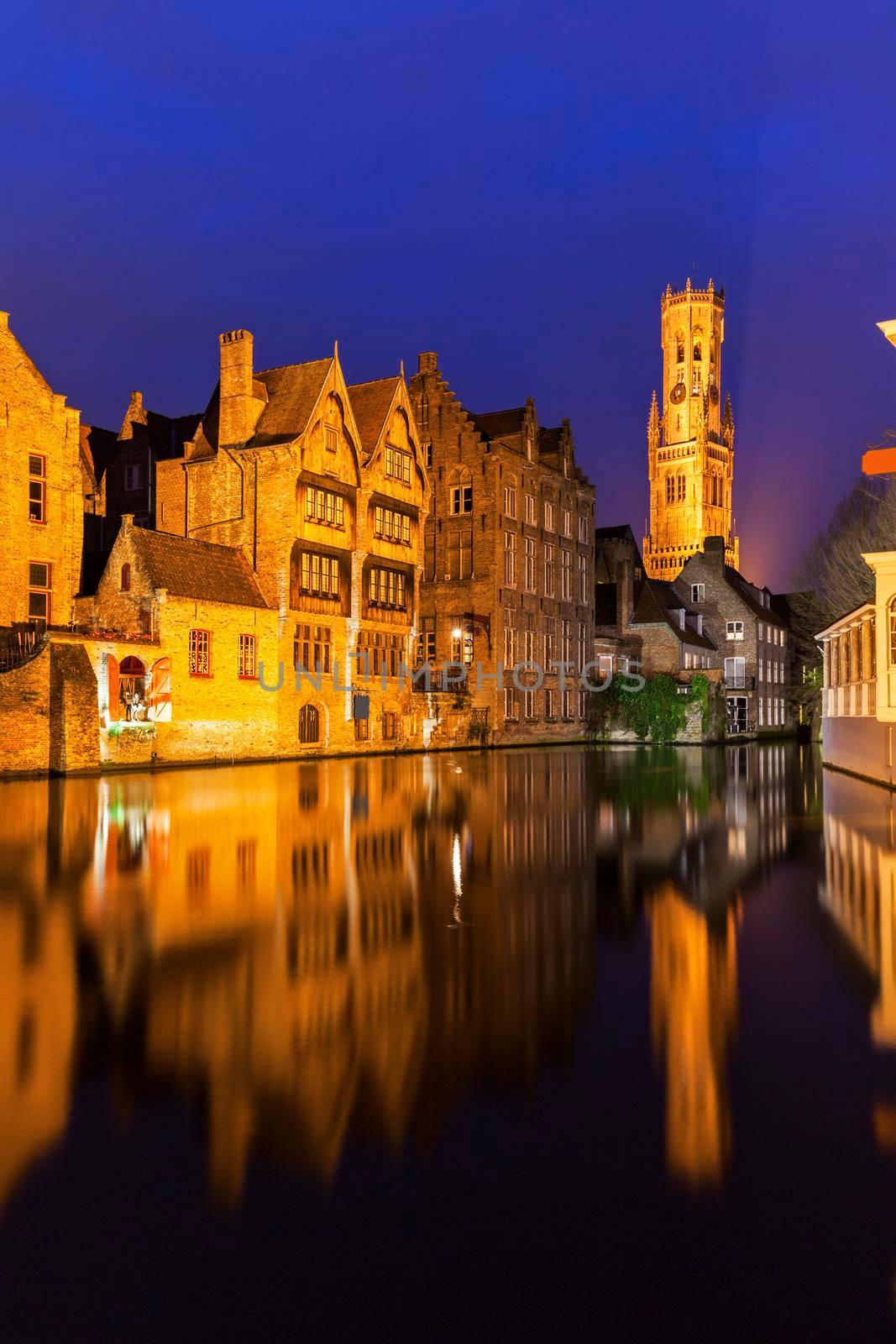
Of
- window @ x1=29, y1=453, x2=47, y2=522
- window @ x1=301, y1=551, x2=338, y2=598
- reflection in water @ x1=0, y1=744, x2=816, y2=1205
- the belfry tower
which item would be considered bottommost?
reflection in water @ x1=0, y1=744, x2=816, y2=1205

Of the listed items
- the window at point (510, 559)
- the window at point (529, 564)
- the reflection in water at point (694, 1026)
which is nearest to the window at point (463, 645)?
the window at point (510, 559)

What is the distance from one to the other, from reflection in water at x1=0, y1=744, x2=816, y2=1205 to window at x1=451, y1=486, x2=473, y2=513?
3830 cm

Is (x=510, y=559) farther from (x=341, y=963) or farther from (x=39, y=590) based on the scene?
(x=341, y=963)

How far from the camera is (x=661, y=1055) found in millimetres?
5863

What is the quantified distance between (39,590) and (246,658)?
24.5ft

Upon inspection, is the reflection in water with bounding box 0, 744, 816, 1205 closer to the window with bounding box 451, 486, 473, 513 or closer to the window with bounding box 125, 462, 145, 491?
the window with bounding box 125, 462, 145, 491

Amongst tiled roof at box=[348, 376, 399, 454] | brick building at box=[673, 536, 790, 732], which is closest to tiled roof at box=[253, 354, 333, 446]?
tiled roof at box=[348, 376, 399, 454]

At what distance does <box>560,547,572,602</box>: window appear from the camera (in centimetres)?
6197

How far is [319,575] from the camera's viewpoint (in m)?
42.2

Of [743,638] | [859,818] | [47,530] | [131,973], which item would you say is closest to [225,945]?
[131,973]

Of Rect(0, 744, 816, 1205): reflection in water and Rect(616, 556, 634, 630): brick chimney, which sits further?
Rect(616, 556, 634, 630): brick chimney

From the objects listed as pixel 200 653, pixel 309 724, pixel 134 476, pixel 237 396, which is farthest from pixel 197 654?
pixel 134 476

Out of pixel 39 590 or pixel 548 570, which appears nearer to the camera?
pixel 39 590

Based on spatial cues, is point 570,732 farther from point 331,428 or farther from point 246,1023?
point 246,1023
